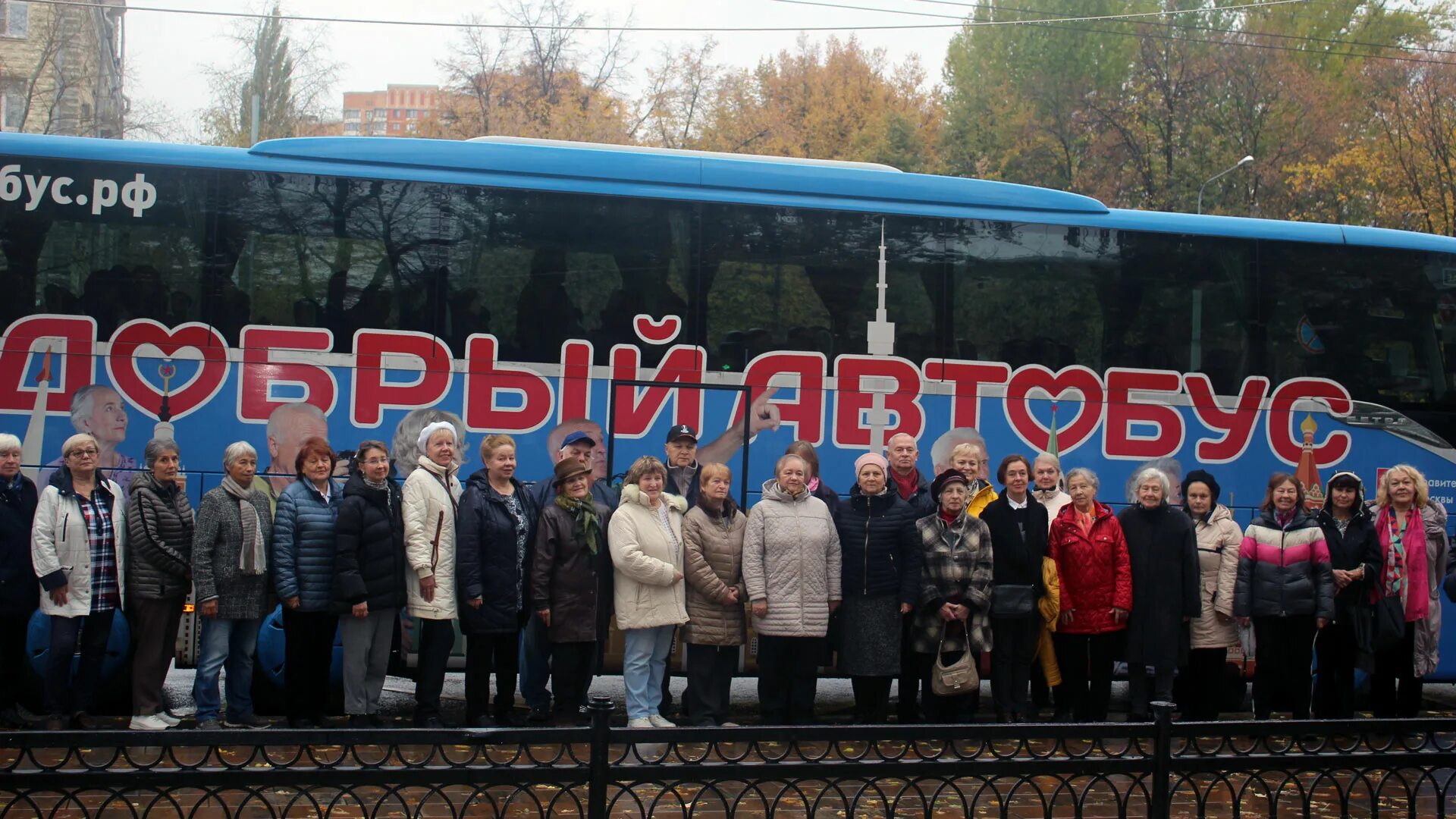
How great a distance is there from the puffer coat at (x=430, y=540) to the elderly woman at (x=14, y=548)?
217cm

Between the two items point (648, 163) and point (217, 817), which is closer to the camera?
point (217, 817)

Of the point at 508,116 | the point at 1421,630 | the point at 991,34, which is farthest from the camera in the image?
the point at 991,34

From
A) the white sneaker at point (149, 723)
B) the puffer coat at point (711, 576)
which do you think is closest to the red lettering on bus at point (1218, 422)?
the puffer coat at point (711, 576)

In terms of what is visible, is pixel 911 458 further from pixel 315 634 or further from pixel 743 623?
pixel 315 634

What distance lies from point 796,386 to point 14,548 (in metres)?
5.11

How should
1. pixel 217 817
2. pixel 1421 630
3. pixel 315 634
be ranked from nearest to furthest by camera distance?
1. pixel 217 817
2. pixel 315 634
3. pixel 1421 630

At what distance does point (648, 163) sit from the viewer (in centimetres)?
1008

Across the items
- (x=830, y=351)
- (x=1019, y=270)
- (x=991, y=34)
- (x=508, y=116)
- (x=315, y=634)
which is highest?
(x=991, y=34)

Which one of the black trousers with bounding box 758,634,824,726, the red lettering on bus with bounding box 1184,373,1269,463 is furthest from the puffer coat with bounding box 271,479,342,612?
the red lettering on bus with bounding box 1184,373,1269,463

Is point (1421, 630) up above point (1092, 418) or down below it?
below

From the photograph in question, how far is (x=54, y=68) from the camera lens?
40.7 meters

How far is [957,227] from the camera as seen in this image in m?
10.5

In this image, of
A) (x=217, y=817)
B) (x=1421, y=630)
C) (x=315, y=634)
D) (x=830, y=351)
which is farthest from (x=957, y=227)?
(x=217, y=817)

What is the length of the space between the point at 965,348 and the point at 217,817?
19.7ft
